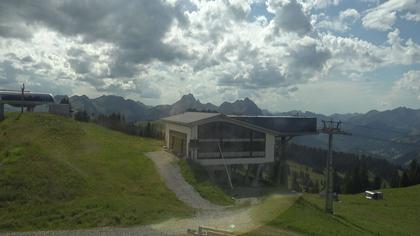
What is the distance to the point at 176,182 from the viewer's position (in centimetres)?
3131

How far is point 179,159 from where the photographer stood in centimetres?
3772

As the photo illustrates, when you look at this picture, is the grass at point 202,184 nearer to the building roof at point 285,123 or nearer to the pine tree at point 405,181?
the building roof at point 285,123

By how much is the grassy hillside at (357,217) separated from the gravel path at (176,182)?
603 centimetres

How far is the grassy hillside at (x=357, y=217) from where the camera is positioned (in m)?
21.0

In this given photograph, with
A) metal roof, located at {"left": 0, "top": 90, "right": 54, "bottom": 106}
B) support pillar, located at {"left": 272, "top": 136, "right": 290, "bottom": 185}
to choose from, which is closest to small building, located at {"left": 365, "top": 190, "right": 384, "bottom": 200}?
support pillar, located at {"left": 272, "top": 136, "right": 290, "bottom": 185}

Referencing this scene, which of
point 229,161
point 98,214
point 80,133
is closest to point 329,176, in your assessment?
point 229,161

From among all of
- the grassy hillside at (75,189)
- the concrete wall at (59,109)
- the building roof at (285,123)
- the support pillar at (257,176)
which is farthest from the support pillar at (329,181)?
the concrete wall at (59,109)

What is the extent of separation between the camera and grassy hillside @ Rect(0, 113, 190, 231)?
20.6 metres

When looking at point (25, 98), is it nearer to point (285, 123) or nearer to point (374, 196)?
point (285, 123)

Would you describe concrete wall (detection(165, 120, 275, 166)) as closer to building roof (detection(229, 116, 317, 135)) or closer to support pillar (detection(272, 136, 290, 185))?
building roof (detection(229, 116, 317, 135))

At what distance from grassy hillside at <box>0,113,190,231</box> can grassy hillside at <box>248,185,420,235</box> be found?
6288mm

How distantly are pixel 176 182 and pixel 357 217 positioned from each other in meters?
14.8

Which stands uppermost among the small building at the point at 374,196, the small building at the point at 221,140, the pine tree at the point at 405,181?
the small building at the point at 221,140

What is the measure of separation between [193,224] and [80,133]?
3067cm
